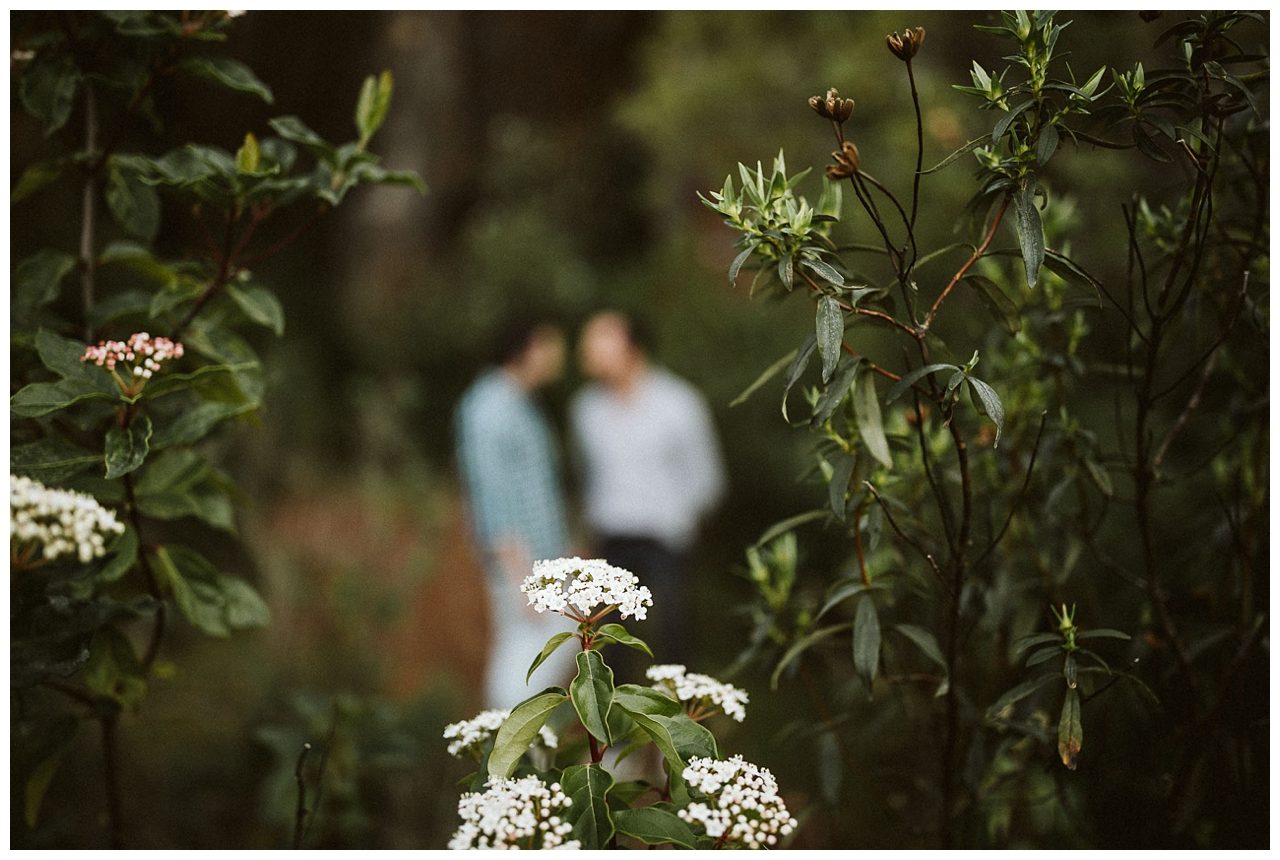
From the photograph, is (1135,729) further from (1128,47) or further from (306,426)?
(306,426)

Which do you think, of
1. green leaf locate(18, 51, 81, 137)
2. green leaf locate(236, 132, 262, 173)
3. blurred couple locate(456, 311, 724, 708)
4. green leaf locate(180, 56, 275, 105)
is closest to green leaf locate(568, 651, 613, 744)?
green leaf locate(236, 132, 262, 173)

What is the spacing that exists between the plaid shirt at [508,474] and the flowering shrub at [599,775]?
250 cm

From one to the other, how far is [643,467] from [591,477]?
0.91 ft

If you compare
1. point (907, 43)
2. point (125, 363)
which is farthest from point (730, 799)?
point (125, 363)

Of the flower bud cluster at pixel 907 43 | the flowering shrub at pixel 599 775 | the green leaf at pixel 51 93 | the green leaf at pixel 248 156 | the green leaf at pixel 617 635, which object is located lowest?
the flowering shrub at pixel 599 775

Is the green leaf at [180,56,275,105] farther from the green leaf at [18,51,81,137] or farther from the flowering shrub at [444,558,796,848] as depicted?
the flowering shrub at [444,558,796,848]

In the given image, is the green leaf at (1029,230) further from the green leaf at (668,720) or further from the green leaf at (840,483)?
the green leaf at (668,720)

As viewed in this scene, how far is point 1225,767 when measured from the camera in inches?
59.8

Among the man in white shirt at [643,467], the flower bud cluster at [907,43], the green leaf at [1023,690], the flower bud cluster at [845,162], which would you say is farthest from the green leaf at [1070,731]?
the man in white shirt at [643,467]

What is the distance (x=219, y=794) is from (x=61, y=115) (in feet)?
6.83

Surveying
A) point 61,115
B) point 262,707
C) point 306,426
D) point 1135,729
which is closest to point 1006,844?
point 1135,729

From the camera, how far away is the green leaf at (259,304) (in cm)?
147

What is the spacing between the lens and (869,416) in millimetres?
1213

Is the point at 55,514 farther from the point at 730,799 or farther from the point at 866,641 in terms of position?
the point at 866,641
